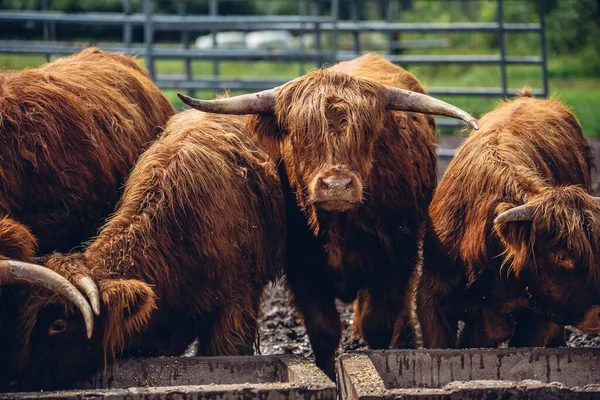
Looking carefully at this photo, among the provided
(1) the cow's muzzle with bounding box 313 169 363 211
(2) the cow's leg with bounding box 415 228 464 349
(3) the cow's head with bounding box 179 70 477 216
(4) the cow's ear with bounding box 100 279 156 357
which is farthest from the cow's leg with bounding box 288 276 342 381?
(4) the cow's ear with bounding box 100 279 156 357

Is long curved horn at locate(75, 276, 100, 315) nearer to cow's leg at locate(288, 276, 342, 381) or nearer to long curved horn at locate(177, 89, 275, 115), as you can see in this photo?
long curved horn at locate(177, 89, 275, 115)

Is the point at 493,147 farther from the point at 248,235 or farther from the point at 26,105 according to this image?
the point at 26,105

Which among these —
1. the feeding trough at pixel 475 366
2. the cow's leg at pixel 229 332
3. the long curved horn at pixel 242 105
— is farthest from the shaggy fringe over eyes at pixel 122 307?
the long curved horn at pixel 242 105

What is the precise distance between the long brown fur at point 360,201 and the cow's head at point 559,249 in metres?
0.83

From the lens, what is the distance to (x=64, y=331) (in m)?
4.88

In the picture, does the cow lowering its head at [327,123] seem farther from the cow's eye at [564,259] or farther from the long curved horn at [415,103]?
the cow's eye at [564,259]

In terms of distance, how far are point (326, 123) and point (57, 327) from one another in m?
1.80

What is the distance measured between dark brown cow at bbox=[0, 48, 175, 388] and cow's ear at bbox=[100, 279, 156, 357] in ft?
1.61

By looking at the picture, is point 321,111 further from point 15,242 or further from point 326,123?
point 15,242

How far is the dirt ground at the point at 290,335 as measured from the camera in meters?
7.00

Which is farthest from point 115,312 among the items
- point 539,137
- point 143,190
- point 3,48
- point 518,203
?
point 3,48

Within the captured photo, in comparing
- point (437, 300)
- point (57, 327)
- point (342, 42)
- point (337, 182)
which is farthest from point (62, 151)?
point (342, 42)

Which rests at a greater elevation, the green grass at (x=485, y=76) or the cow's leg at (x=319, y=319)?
the green grass at (x=485, y=76)

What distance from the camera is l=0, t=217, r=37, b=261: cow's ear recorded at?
4875 millimetres
